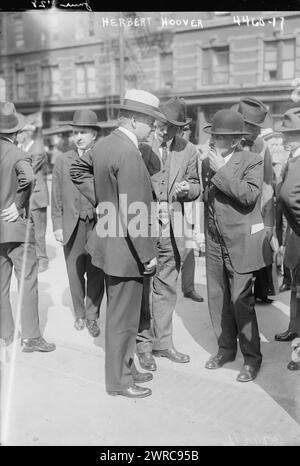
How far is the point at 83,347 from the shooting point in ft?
14.4

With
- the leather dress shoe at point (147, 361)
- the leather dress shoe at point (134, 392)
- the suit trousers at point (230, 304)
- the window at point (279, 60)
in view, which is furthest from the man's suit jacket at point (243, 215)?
the window at point (279, 60)

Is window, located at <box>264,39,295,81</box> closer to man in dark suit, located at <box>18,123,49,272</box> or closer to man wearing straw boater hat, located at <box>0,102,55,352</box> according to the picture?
man in dark suit, located at <box>18,123,49,272</box>

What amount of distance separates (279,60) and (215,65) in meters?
3.24

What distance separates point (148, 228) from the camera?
3.39m

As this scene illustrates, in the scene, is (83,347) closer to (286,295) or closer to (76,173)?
(76,173)

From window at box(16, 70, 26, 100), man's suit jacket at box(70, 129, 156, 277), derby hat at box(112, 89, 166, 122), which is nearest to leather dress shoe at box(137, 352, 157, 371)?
man's suit jacket at box(70, 129, 156, 277)

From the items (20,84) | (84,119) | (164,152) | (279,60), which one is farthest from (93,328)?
(20,84)

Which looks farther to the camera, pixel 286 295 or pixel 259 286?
pixel 286 295

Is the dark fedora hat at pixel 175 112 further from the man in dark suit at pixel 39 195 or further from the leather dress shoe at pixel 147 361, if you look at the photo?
the man in dark suit at pixel 39 195

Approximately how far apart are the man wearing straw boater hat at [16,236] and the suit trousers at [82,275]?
589mm

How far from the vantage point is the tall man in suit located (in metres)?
4.11

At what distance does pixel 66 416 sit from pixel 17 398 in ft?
1.48

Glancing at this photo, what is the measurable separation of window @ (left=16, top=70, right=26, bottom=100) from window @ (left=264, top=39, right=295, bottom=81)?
1176cm
